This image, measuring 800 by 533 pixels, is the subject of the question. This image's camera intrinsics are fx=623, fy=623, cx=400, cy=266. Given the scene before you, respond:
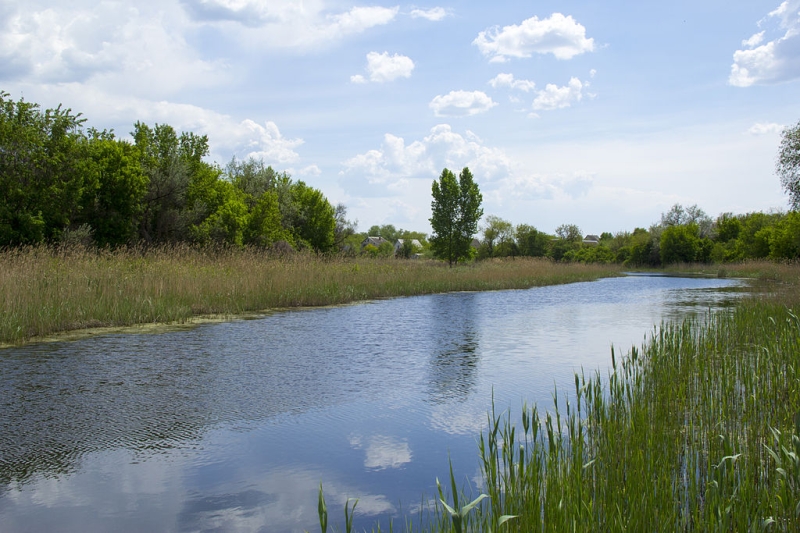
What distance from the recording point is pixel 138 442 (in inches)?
227

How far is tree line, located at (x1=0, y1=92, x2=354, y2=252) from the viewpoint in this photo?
71.7ft

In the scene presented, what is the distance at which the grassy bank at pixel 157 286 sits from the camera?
12.2 m

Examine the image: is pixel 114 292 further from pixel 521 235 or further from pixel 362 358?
pixel 521 235

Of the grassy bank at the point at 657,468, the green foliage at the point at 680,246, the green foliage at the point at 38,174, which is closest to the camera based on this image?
the grassy bank at the point at 657,468

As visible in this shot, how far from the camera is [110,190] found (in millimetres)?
25938

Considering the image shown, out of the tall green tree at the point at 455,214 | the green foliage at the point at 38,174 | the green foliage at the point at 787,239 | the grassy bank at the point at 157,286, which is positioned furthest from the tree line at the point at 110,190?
the green foliage at the point at 787,239

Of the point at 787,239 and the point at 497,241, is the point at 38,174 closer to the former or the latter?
the point at 787,239

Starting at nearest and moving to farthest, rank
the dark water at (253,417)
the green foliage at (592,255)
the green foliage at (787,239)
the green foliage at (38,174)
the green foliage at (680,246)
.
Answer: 1. the dark water at (253,417)
2. the green foliage at (38,174)
3. the green foliage at (787,239)
4. the green foliage at (680,246)
5. the green foliage at (592,255)

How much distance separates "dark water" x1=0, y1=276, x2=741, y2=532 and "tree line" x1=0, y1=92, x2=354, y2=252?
12823mm

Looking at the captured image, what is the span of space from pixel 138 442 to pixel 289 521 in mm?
2415

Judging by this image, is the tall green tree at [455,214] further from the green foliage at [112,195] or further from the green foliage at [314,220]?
the green foliage at [112,195]

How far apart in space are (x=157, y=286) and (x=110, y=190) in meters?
12.9

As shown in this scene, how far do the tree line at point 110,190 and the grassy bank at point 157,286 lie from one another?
4.97m

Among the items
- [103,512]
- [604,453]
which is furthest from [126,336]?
[604,453]
